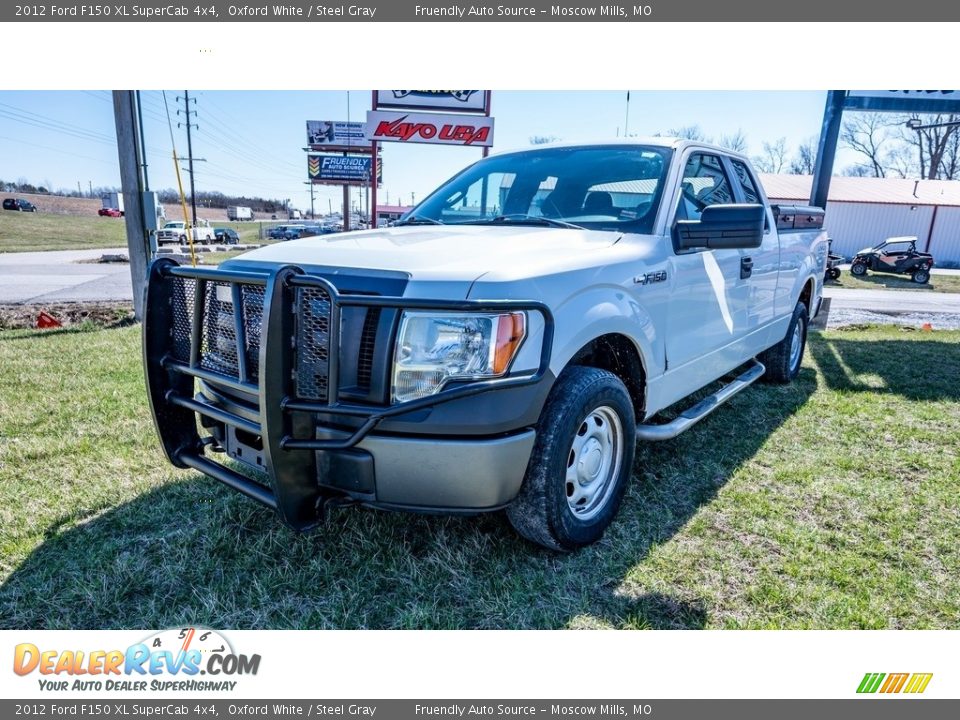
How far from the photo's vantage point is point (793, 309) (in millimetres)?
5594

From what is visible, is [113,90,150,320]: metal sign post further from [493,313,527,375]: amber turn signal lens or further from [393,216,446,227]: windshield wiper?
[493,313,527,375]: amber turn signal lens

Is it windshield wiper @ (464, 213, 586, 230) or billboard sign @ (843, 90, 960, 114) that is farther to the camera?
billboard sign @ (843, 90, 960, 114)

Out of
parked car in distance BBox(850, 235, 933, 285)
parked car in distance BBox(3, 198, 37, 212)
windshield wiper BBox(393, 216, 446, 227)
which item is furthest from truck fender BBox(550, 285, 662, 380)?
parked car in distance BBox(3, 198, 37, 212)

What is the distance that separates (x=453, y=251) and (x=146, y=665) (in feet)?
6.25

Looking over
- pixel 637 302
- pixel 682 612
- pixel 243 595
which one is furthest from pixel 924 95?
pixel 243 595

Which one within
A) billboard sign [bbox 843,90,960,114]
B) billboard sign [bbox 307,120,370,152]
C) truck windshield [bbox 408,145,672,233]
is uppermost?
billboard sign [bbox 307,120,370,152]

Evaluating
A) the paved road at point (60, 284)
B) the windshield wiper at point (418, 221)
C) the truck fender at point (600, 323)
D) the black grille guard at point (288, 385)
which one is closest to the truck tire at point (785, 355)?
the truck fender at point (600, 323)

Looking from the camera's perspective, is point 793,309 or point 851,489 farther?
point 793,309

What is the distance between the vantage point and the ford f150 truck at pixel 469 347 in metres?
2.13

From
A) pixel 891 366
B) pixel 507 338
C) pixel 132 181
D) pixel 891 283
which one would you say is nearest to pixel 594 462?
pixel 507 338

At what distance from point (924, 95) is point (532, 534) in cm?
1099

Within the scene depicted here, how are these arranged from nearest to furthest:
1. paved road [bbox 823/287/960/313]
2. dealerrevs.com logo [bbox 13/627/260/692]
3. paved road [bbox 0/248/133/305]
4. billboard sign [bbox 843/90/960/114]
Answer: dealerrevs.com logo [bbox 13/627/260/692], billboard sign [bbox 843/90/960/114], paved road [bbox 0/248/133/305], paved road [bbox 823/287/960/313]

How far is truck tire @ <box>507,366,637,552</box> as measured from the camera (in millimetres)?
2400

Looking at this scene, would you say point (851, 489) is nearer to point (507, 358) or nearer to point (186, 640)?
point (507, 358)
